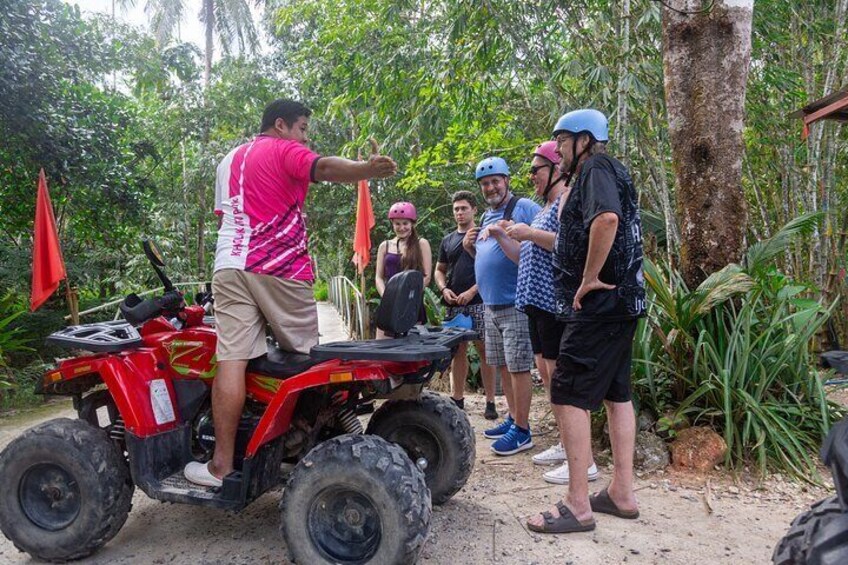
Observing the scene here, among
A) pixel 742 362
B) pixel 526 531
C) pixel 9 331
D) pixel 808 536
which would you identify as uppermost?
pixel 9 331

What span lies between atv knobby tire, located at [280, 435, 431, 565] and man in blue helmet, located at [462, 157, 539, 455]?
191 cm

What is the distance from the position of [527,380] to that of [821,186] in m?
6.91

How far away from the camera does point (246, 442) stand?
3.08 m

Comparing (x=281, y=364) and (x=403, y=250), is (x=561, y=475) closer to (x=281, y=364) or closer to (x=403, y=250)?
(x=281, y=364)

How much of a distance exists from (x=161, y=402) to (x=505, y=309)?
248 centimetres

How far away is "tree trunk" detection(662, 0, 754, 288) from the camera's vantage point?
175 inches

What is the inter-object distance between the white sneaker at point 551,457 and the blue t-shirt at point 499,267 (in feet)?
3.51

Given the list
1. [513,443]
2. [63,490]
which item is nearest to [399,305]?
[63,490]

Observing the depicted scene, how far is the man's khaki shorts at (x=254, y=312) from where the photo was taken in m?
2.95

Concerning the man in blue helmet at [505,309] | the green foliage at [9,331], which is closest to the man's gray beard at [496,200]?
the man in blue helmet at [505,309]

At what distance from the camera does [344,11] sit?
11625mm

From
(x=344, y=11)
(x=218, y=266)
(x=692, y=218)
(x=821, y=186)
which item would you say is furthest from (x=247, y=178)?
(x=344, y=11)

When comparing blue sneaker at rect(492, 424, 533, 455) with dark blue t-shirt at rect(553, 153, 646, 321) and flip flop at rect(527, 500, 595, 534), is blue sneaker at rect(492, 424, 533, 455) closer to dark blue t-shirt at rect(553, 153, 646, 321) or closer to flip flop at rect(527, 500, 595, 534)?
flip flop at rect(527, 500, 595, 534)

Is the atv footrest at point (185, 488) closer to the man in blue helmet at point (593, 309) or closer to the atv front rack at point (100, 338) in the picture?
the atv front rack at point (100, 338)
